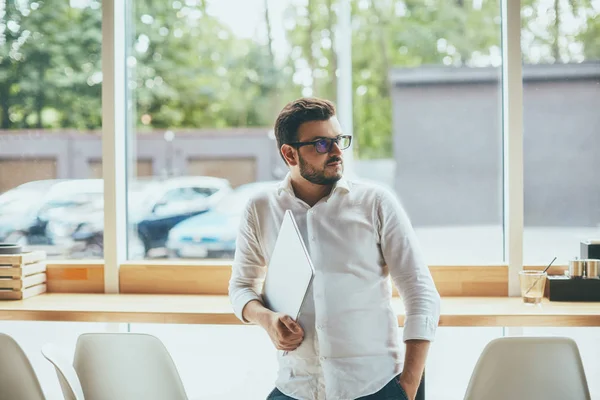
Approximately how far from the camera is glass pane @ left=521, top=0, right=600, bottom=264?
2994mm

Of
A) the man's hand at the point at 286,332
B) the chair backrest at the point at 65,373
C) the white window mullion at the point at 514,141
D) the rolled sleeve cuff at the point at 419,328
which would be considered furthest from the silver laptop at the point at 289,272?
the white window mullion at the point at 514,141

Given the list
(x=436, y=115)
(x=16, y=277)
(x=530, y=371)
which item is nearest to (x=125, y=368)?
(x=16, y=277)

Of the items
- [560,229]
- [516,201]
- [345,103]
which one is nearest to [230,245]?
[345,103]

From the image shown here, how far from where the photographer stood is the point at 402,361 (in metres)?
2.00

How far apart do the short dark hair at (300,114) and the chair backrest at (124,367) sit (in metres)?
0.91

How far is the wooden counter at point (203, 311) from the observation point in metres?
2.37

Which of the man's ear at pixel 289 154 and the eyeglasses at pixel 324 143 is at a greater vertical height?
the eyeglasses at pixel 324 143

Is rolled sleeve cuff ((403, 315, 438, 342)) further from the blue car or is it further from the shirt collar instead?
the blue car

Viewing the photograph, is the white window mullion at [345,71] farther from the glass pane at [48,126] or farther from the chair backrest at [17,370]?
the chair backrest at [17,370]

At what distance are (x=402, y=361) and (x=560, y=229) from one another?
57.4 inches

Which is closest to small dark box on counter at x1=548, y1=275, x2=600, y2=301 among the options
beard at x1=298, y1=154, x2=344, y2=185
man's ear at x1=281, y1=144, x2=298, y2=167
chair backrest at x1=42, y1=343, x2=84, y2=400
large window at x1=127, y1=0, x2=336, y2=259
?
beard at x1=298, y1=154, x2=344, y2=185

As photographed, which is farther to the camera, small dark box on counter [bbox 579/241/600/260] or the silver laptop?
small dark box on counter [bbox 579/241/600/260]

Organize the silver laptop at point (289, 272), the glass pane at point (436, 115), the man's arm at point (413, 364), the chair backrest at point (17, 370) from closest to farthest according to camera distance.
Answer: the silver laptop at point (289, 272) → the man's arm at point (413, 364) → the chair backrest at point (17, 370) → the glass pane at point (436, 115)

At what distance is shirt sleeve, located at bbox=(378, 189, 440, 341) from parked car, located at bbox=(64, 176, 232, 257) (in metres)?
1.47
